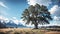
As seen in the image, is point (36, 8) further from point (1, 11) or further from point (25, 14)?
point (1, 11)

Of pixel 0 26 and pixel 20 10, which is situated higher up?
pixel 20 10

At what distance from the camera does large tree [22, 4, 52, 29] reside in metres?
2.44

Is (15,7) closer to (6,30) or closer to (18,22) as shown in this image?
(18,22)

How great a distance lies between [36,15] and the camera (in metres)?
2.46

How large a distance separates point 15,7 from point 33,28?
50 centimetres

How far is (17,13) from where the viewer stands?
2.45m

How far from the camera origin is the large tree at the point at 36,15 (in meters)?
2.44

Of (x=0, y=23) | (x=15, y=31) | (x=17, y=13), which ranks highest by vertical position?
(x=17, y=13)

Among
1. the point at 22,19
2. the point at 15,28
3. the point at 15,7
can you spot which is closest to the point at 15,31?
the point at 15,28

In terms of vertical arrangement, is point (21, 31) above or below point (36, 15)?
below

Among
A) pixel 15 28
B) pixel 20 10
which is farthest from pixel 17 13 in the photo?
pixel 15 28

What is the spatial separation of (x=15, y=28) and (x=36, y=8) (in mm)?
516

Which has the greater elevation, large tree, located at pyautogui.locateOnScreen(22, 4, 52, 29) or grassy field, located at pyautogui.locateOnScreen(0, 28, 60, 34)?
large tree, located at pyautogui.locateOnScreen(22, 4, 52, 29)

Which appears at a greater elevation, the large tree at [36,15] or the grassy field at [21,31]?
the large tree at [36,15]
